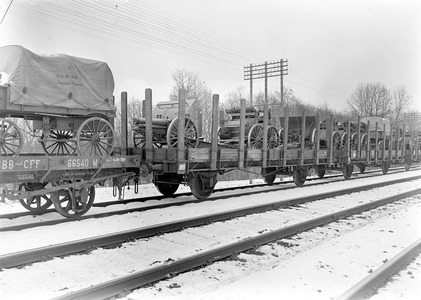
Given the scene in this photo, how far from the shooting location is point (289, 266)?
4.71 metres

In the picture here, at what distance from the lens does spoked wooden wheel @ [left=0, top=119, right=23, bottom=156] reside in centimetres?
640

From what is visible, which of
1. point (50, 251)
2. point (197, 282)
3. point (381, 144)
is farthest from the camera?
point (381, 144)

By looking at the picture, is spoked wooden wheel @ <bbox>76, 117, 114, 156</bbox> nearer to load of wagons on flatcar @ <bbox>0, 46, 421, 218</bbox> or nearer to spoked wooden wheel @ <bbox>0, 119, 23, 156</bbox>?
load of wagons on flatcar @ <bbox>0, 46, 421, 218</bbox>

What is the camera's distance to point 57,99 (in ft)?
23.5

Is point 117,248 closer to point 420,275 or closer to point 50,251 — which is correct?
point 50,251

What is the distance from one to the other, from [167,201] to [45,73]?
4.52m

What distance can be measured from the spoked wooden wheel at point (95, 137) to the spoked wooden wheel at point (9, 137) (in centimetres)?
120

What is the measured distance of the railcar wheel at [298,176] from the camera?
1425 cm

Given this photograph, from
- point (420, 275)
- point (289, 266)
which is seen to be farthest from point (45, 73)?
point (420, 275)

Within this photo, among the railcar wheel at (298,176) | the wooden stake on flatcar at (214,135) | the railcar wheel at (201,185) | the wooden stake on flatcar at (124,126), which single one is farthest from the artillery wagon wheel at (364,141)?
the wooden stake on flatcar at (124,126)

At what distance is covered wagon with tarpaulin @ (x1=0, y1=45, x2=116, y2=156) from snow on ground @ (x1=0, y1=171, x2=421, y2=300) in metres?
1.76

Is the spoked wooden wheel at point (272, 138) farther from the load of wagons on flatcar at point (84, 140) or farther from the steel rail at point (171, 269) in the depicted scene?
the steel rail at point (171, 269)

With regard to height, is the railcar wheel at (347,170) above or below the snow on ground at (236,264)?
above

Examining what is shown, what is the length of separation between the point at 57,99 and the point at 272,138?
26.3 ft
